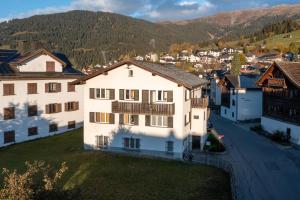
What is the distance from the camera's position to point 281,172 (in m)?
32.6

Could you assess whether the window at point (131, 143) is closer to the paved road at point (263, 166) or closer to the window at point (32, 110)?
the paved road at point (263, 166)

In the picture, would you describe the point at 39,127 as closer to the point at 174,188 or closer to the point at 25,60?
the point at 25,60

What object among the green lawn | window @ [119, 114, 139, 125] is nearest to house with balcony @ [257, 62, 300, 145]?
the green lawn

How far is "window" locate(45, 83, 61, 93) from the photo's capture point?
5027cm

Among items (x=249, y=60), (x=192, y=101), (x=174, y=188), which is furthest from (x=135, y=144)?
(x=249, y=60)

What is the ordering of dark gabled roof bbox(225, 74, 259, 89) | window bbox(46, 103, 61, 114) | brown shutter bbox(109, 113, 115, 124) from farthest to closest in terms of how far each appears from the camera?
dark gabled roof bbox(225, 74, 259, 89)
window bbox(46, 103, 61, 114)
brown shutter bbox(109, 113, 115, 124)

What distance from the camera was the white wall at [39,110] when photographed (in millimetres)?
45594

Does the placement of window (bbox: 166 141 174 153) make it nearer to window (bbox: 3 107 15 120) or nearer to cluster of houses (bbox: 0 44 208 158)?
cluster of houses (bbox: 0 44 208 158)

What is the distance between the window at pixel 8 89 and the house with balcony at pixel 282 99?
3312 cm

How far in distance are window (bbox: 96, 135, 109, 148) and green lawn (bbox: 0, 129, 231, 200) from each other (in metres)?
1.58

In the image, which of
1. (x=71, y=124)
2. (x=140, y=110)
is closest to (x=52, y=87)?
(x=71, y=124)

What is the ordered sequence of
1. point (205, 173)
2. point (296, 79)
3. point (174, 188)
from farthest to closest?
point (296, 79) → point (205, 173) → point (174, 188)

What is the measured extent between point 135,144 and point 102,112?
4896 mm

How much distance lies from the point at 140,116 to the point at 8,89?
18181 millimetres
